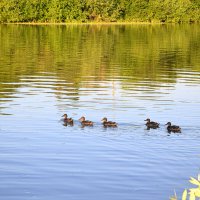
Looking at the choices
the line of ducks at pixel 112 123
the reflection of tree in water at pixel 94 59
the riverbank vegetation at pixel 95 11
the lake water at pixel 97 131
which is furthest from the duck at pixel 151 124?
the riverbank vegetation at pixel 95 11

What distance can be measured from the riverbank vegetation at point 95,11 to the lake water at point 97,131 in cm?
6059

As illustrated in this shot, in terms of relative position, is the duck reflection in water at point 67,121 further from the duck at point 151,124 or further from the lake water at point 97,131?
the duck at point 151,124

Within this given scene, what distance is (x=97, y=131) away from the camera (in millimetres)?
19656

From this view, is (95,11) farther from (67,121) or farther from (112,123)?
(112,123)

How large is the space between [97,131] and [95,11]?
281 ft

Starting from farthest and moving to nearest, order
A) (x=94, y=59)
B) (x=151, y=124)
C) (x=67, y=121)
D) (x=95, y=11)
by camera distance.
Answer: (x=95, y=11), (x=94, y=59), (x=67, y=121), (x=151, y=124)

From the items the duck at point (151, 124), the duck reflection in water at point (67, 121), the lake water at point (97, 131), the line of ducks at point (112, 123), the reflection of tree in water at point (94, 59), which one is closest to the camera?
the lake water at point (97, 131)

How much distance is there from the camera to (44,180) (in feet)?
47.8

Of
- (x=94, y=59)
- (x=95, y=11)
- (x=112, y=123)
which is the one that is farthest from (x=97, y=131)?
(x=95, y=11)

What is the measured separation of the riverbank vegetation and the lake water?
60586 mm

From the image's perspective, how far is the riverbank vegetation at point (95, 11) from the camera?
101 m

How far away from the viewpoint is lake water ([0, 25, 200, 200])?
14312mm

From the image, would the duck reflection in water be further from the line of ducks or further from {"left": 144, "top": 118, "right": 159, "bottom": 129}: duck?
{"left": 144, "top": 118, "right": 159, "bottom": 129}: duck

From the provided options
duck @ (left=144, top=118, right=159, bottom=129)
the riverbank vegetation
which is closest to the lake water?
duck @ (left=144, top=118, right=159, bottom=129)
